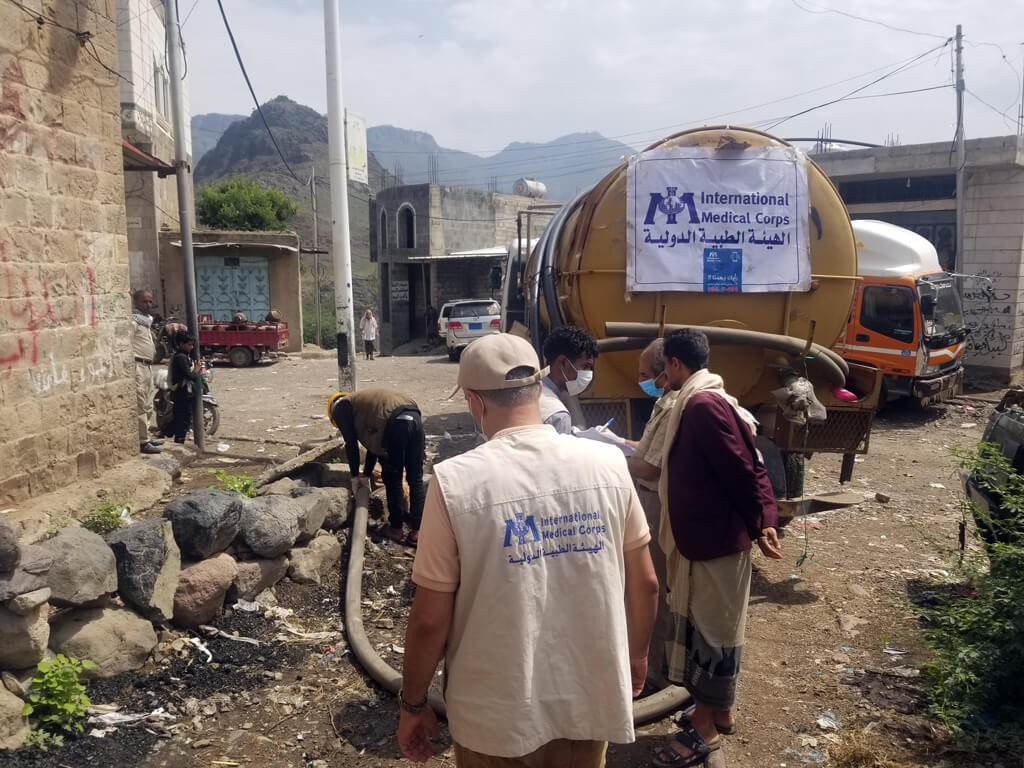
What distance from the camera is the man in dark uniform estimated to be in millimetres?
5418

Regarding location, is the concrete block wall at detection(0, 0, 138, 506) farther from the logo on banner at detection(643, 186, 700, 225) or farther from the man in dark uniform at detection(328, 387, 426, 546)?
the logo on banner at detection(643, 186, 700, 225)

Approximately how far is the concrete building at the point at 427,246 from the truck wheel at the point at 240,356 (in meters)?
10.0

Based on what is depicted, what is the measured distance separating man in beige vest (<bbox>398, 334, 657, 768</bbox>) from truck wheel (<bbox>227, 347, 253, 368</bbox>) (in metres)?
17.6

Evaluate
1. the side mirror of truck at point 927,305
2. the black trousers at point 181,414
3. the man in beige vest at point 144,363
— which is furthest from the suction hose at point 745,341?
the side mirror of truck at point 927,305

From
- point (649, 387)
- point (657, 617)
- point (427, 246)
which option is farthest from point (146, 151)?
point (657, 617)

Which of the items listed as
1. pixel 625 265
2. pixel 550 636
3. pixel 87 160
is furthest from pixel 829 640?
pixel 87 160

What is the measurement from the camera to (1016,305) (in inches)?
575

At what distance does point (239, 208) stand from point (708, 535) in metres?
29.7

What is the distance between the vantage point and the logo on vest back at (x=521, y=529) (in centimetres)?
187

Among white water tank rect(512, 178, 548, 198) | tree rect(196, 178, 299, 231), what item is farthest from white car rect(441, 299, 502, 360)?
tree rect(196, 178, 299, 231)

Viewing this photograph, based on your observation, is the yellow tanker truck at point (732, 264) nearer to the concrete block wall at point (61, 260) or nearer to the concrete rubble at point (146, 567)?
the concrete rubble at point (146, 567)

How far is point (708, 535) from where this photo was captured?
10.3ft

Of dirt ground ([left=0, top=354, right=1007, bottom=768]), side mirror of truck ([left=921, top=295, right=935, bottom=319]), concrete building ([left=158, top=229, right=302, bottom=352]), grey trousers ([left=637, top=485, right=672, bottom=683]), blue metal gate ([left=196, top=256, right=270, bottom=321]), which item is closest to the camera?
dirt ground ([left=0, top=354, right=1007, bottom=768])

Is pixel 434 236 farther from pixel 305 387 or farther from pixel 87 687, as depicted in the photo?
pixel 87 687
